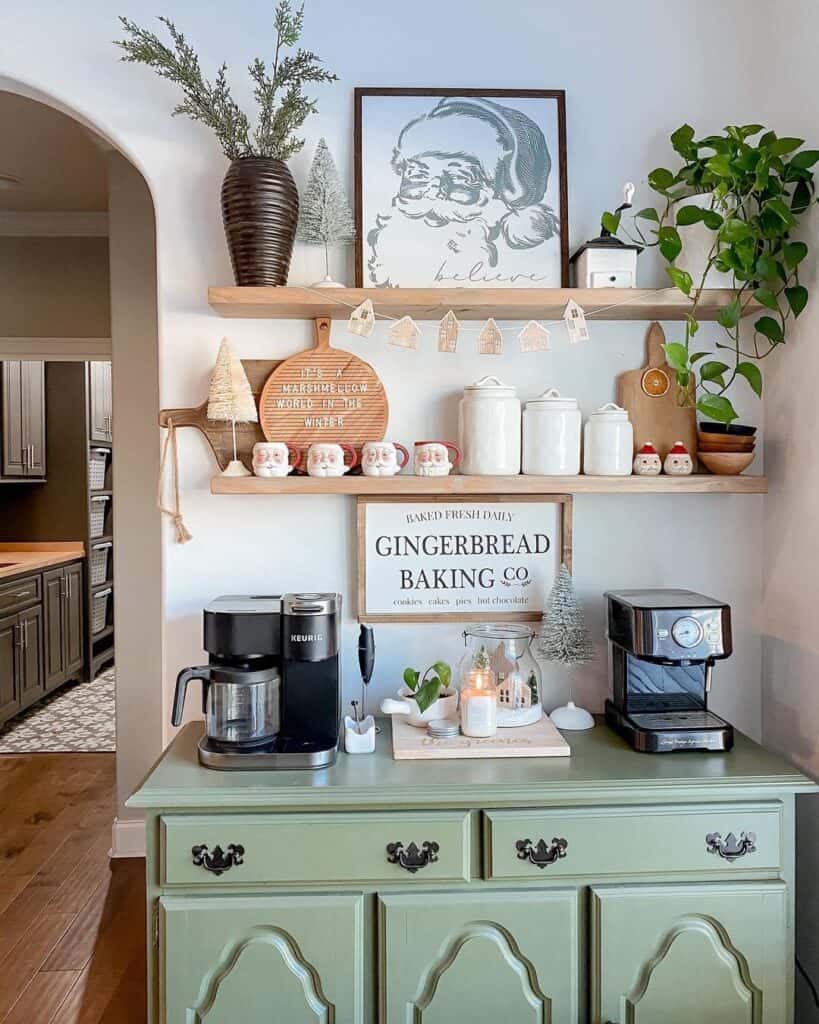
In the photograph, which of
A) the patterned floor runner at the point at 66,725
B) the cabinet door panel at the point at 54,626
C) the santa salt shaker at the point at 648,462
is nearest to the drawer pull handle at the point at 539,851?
the santa salt shaker at the point at 648,462

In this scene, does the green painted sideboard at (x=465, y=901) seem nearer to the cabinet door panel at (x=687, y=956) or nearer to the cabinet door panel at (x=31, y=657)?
the cabinet door panel at (x=687, y=956)

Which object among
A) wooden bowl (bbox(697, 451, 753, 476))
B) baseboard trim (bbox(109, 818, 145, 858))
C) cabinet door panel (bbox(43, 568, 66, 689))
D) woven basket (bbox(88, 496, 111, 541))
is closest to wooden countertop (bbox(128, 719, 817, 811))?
wooden bowl (bbox(697, 451, 753, 476))

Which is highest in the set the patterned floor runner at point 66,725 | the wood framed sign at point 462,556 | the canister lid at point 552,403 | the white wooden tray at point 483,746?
the canister lid at point 552,403

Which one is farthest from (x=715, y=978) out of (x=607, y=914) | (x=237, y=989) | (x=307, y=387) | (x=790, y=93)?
(x=790, y=93)

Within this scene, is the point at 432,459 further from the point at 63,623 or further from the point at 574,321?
the point at 63,623

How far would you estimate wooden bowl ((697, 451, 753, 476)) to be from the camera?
6.28 feet

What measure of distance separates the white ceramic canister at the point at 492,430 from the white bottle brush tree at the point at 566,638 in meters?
0.32

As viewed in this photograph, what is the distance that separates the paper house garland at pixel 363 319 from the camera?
1.85m

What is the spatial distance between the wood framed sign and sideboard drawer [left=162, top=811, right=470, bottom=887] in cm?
59

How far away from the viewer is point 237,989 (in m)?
1.53

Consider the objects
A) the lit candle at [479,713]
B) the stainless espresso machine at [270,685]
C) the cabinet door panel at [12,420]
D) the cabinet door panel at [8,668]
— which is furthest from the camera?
the cabinet door panel at [12,420]

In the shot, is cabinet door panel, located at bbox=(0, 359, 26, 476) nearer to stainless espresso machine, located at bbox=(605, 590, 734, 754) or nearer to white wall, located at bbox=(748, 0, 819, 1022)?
stainless espresso machine, located at bbox=(605, 590, 734, 754)

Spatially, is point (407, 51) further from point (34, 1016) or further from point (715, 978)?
point (34, 1016)

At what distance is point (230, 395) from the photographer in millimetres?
1885
